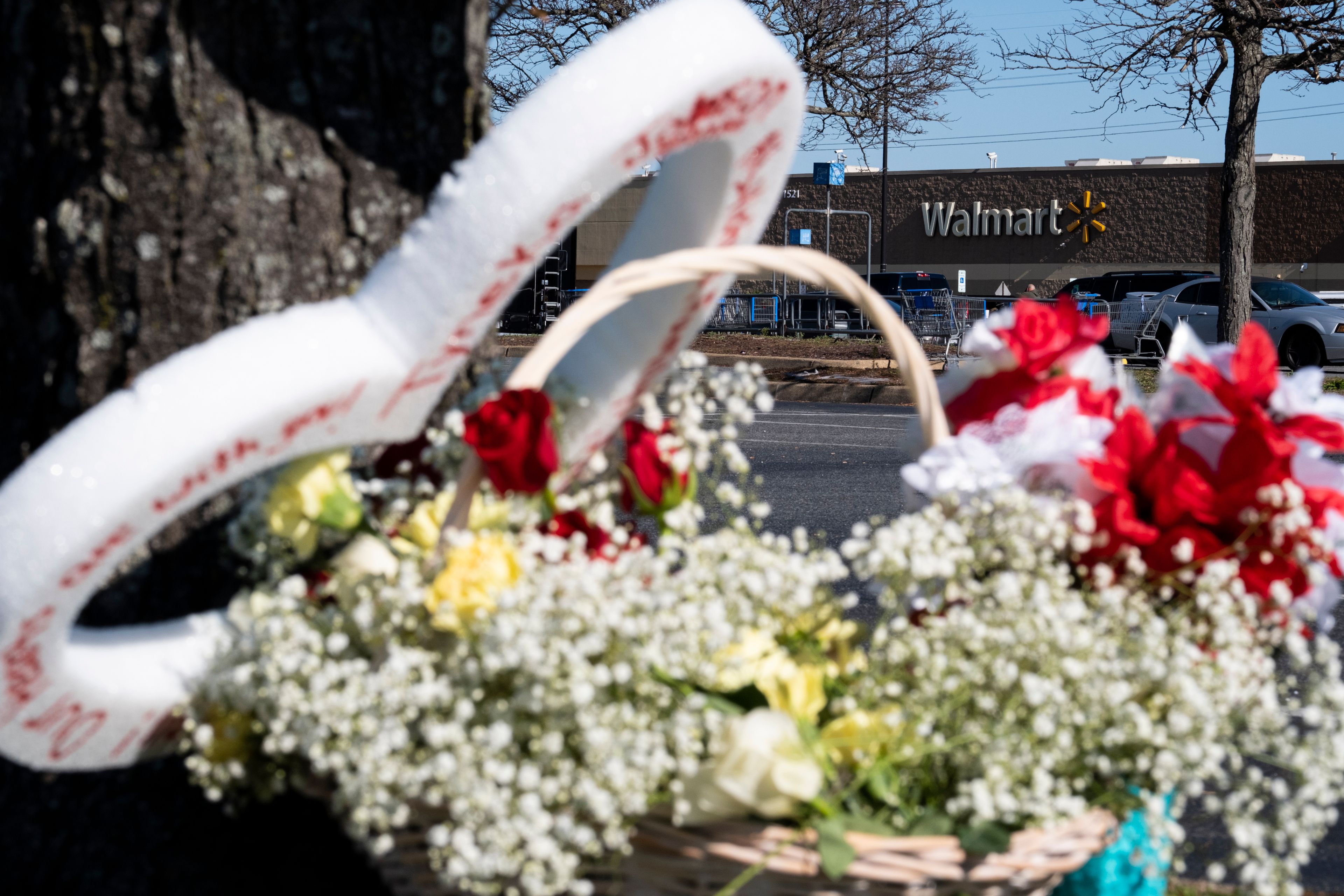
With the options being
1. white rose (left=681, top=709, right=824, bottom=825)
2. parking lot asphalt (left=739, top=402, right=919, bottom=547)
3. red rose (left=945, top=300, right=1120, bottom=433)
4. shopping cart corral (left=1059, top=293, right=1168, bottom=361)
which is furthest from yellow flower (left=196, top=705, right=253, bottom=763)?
shopping cart corral (left=1059, top=293, right=1168, bottom=361)

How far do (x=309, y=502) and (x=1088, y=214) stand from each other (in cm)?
3597

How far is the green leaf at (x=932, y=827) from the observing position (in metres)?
1.22

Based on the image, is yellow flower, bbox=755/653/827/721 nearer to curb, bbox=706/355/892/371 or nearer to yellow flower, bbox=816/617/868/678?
yellow flower, bbox=816/617/868/678

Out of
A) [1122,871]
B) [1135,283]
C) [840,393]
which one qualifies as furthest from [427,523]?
[1135,283]

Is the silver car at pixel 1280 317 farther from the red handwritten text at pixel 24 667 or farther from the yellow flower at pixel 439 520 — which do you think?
the red handwritten text at pixel 24 667

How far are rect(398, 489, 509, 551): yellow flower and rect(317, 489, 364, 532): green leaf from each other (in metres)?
0.06

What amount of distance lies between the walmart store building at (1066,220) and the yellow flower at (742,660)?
31.3 metres

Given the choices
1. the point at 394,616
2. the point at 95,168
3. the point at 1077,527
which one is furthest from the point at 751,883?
the point at 95,168

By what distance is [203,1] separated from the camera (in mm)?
1498

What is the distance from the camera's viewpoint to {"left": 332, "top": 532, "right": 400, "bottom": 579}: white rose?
1.38m

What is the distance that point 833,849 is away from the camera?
3.68 feet

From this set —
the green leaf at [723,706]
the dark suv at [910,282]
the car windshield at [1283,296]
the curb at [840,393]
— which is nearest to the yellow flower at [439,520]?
the green leaf at [723,706]

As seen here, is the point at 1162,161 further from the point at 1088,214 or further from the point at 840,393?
the point at 840,393

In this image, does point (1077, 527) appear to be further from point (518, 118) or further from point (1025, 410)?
point (518, 118)
